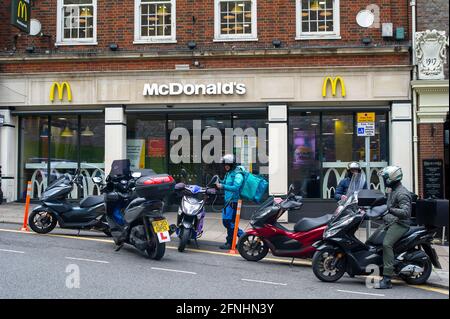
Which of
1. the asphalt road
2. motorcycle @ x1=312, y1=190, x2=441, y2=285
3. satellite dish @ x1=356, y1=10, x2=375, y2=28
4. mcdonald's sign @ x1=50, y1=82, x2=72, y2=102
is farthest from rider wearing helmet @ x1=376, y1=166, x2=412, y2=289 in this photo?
mcdonald's sign @ x1=50, y1=82, x2=72, y2=102

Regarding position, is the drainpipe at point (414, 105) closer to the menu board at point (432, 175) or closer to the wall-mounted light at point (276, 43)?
the menu board at point (432, 175)

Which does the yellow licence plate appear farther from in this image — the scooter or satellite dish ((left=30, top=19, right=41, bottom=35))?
satellite dish ((left=30, top=19, right=41, bottom=35))

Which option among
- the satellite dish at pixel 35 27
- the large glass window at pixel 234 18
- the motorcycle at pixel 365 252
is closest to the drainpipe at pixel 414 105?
the large glass window at pixel 234 18

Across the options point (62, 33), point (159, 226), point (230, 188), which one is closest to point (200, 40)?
point (62, 33)

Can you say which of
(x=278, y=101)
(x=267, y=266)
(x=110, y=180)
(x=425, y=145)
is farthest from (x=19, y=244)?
(x=425, y=145)

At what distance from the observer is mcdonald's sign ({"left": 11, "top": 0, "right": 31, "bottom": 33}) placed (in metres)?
14.9

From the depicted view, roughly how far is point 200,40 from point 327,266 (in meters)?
9.50

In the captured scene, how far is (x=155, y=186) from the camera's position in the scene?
8703 mm

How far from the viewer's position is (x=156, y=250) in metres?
8.80

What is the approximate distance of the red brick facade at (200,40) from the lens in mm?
14922

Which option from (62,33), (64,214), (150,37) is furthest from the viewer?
(62,33)

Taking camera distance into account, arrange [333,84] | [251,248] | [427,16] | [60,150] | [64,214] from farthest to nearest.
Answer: [60,150], [333,84], [427,16], [64,214], [251,248]

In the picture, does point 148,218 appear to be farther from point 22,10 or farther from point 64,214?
point 22,10

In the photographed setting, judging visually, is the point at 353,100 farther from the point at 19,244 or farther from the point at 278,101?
the point at 19,244
